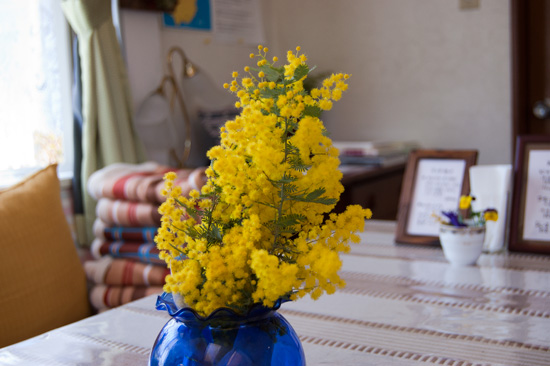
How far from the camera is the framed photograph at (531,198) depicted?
4.22 ft

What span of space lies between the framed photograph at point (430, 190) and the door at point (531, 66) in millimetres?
1516

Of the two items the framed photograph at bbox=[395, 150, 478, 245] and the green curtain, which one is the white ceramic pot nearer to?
the framed photograph at bbox=[395, 150, 478, 245]

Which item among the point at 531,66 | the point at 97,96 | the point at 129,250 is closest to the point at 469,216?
the point at 129,250

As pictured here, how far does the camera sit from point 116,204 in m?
1.83

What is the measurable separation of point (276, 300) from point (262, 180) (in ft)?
0.39

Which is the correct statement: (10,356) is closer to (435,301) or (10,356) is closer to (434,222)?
(435,301)

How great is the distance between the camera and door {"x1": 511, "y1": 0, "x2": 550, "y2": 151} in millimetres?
2764

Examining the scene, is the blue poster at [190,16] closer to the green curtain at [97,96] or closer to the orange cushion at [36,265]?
the green curtain at [97,96]

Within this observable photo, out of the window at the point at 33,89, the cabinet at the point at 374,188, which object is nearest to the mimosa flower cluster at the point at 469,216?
the cabinet at the point at 374,188

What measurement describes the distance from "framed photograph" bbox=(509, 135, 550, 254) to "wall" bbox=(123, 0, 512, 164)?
5.43 ft

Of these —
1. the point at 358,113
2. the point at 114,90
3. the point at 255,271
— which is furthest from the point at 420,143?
the point at 255,271

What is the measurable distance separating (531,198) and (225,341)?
940 millimetres

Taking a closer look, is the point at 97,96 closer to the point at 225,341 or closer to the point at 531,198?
the point at 531,198

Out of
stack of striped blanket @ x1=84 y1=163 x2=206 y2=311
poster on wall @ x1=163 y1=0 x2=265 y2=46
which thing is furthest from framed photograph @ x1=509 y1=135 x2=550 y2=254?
poster on wall @ x1=163 y1=0 x2=265 y2=46
